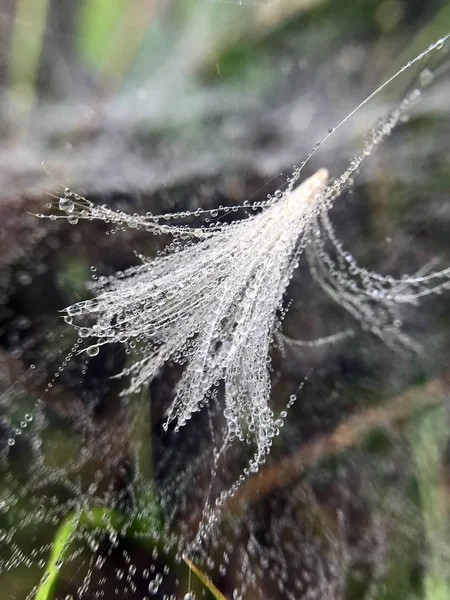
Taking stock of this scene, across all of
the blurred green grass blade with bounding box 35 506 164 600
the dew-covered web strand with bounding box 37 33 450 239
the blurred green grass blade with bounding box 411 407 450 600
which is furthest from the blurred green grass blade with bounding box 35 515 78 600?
the blurred green grass blade with bounding box 411 407 450 600

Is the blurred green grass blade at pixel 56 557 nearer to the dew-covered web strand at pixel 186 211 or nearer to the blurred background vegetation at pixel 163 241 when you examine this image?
the blurred background vegetation at pixel 163 241

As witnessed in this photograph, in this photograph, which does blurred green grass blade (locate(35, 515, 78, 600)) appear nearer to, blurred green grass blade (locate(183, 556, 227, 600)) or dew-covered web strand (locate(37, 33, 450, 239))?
blurred green grass blade (locate(183, 556, 227, 600))

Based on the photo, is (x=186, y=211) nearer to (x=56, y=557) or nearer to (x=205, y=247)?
(x=205, y=247)

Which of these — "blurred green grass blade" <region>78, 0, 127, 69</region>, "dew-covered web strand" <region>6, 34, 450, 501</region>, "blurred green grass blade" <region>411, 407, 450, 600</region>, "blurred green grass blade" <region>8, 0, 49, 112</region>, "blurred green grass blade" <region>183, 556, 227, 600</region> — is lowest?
"blurred green grass blade" <region>411, 407, 450, 600</region>

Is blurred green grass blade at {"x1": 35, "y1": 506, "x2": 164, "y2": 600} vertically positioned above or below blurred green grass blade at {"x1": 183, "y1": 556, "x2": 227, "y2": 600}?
above

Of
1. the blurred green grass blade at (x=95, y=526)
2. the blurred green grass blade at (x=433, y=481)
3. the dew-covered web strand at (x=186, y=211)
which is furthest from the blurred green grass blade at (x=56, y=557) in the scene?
the blurred green grass blade at (x=433, y=481)

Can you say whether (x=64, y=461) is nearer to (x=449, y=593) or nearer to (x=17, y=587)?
(x=17, y=587)

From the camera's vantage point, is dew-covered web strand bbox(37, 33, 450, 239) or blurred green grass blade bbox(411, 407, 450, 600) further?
blurred green grass blade bbox(411, 407, 450, 600)

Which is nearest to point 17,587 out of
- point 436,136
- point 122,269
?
point 122,269
